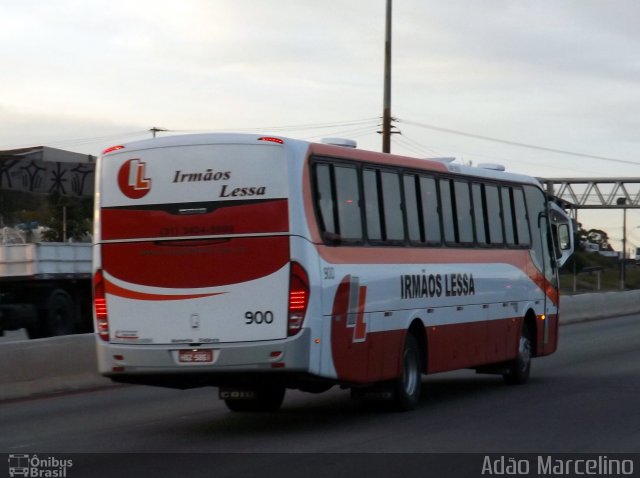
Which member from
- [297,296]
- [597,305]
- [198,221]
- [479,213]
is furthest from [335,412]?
[597,305]

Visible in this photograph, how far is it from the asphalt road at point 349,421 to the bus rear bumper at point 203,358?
678 millimetres

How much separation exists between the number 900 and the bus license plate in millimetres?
506

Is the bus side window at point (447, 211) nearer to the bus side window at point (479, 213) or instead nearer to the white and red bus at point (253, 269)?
the bus side window at point (479, 213)

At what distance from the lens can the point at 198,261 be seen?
494 inches

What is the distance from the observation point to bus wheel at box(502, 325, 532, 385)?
17.9 metres

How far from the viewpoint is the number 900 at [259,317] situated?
1227 centimetres

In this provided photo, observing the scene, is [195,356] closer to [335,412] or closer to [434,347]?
[335,412]

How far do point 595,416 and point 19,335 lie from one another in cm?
1993

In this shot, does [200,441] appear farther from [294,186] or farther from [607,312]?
[607,312]

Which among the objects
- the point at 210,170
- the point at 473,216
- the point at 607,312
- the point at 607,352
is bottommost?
the point at 607,312

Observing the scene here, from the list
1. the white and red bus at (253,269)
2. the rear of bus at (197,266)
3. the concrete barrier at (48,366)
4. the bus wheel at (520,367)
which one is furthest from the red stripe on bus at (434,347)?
the concrete barrier at (48,366)

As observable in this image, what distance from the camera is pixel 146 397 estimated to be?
666 inches

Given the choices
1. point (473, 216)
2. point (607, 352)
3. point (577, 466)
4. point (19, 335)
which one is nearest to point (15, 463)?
point (577, 466)

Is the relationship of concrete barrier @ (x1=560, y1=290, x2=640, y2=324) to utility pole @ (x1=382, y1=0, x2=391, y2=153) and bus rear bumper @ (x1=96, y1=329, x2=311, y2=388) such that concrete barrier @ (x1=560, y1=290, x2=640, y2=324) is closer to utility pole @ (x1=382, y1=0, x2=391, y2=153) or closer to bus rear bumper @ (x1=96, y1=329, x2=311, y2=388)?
utility pole @ (x1=382, y1=0, x2=391, y2=153)
